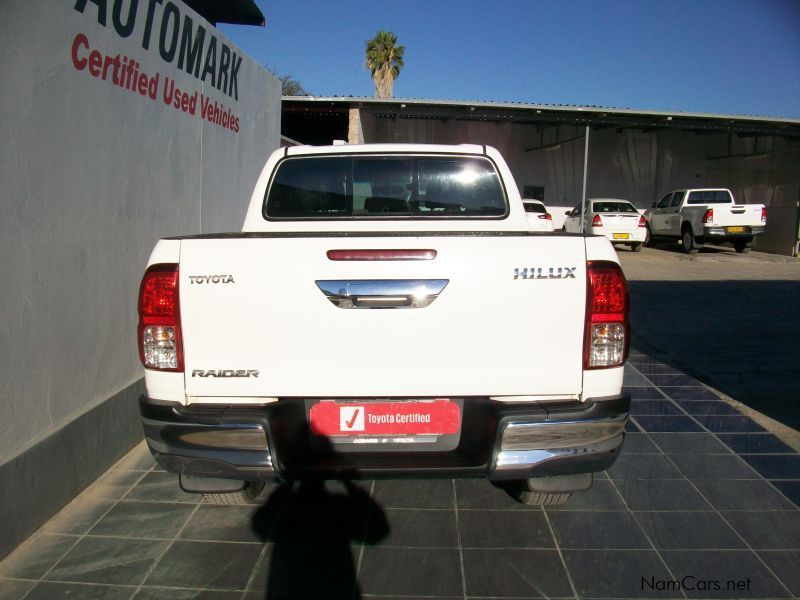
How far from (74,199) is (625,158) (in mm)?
Result: 24751

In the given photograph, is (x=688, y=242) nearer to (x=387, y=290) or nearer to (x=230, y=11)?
(x=230, y=11)

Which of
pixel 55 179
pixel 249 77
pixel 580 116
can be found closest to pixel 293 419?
pixel 55 179

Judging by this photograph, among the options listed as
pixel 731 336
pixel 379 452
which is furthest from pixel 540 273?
pixel 731 336

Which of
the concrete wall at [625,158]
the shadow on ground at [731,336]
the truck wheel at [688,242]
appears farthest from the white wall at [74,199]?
the concrete wall at [625,158]

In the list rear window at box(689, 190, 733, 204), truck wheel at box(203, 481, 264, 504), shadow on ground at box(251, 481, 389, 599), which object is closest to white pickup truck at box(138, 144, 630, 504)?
shadow on ground at box(251, 481, 389, 599)

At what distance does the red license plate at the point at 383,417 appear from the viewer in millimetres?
2568

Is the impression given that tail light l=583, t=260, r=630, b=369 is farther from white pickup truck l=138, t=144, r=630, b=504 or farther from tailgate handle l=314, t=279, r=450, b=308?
tailgate handle l=314, t=279, r=450, b=308

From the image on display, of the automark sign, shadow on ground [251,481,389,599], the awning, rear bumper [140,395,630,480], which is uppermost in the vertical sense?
the awning

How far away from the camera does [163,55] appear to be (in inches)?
183

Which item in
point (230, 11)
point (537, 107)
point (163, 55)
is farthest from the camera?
point (537, 107)

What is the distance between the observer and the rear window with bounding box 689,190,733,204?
66.0 ft

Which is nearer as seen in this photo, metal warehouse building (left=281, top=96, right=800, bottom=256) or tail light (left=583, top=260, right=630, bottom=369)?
tail light (left=583, top=260, right=630, bottom=369)

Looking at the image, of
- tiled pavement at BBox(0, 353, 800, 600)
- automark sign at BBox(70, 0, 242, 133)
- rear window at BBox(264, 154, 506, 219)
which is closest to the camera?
tiled pavement at BBox(0, 353, 800, 600)

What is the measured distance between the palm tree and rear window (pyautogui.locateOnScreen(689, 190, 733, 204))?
65.8 feet
